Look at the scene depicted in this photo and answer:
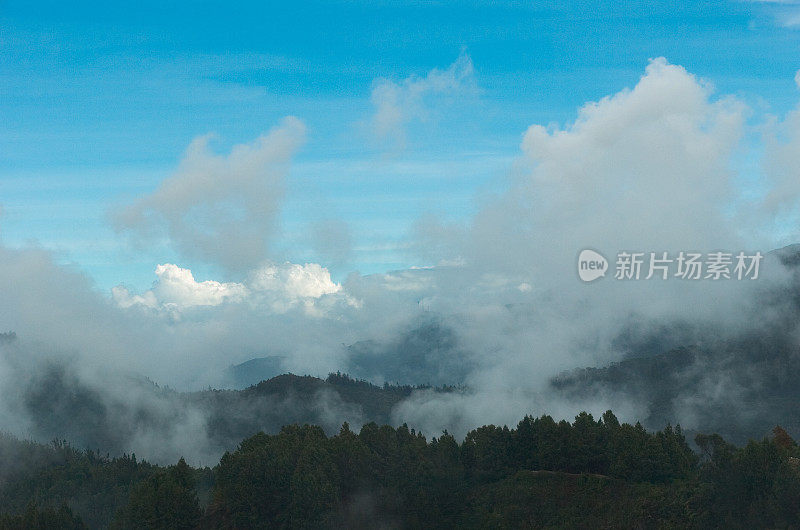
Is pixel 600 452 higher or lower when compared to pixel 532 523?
higher

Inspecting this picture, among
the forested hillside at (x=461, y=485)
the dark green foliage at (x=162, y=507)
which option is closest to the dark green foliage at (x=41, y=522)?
the forested hillside at (x=461, y=485)

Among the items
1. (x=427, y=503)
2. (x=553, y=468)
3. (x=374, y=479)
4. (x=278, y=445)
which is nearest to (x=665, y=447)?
(x=553, y=468)

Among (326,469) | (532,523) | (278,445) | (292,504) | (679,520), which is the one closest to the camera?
(679,520)

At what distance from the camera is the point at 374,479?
411 feet

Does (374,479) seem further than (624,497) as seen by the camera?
Yes

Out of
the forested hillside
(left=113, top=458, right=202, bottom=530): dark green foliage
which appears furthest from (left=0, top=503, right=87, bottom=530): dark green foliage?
(left=113, top=458, right=202, bottom=530): dark green foliage

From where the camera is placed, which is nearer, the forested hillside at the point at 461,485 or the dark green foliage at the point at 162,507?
the forested hillside at the point at 461,485

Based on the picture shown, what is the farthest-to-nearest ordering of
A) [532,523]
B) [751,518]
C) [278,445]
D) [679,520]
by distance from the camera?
[278,445] < [532,523] < [679,520] < [751,518]

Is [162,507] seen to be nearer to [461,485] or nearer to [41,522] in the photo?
[41,522]

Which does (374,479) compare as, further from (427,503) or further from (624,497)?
(624,497)

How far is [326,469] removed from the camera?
122688mm

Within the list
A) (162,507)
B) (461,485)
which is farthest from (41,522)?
(461,485)

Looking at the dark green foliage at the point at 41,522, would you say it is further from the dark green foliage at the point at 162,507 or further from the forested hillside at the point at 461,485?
the dark green foliage at the point at 162,507

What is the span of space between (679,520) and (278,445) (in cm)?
7237
